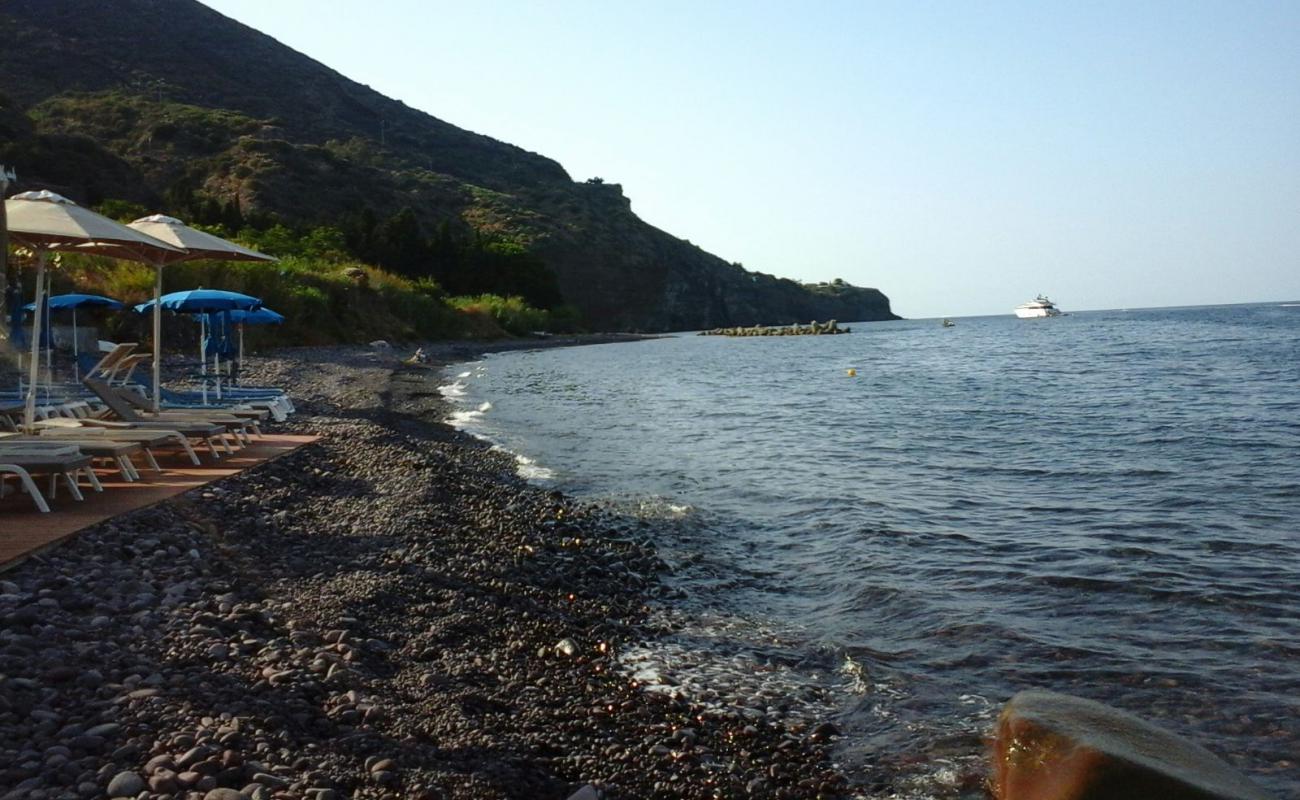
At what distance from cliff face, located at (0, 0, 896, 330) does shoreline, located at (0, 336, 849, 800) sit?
41351mm

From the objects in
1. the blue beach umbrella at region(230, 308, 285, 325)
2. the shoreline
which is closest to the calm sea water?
the shoreline

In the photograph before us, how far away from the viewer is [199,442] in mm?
12414

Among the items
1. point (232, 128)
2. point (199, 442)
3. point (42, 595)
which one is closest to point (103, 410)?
point (199, 442)

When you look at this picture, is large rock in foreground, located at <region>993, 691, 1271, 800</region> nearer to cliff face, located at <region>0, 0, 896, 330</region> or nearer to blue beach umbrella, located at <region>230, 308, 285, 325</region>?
blue beach umbrella, located at <region>230, 308, 285, 325</region>

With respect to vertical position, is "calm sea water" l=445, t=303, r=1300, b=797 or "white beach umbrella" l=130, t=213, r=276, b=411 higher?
"white beach umbrella" l=130, t=213, r=276, b=411

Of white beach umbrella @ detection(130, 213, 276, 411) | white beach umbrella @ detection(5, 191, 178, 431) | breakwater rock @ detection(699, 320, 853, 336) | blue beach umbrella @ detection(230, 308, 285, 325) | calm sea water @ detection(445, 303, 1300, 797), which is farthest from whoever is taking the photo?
breakwater rock @ detection(699, 320, 853, 336)

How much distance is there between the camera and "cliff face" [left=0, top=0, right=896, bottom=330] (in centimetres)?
6038

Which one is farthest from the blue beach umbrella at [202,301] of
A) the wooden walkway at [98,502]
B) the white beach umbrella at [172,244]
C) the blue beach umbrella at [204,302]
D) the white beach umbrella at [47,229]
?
the white beach umbrella at [47,229]

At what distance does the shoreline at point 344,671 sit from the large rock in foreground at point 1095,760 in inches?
35.3

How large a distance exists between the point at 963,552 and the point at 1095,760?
546 centimetres

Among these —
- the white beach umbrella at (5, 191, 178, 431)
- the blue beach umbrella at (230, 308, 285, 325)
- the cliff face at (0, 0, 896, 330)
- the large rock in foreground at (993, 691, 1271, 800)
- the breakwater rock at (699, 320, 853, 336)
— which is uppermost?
the cliff face at (0, 0, 896, 330)

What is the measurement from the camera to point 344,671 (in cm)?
522

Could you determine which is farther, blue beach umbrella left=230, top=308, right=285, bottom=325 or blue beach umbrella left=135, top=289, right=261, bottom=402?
blue beach umbrella left=230, top=308, right=285, bottom=325

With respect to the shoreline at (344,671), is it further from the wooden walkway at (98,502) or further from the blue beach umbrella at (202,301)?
the blue beach umbrella at (202,301)
